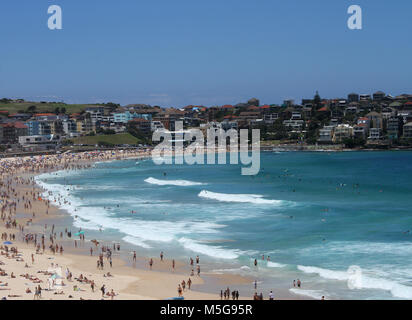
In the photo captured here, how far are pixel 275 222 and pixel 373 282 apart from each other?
1155 cm

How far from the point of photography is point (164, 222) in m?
29.3

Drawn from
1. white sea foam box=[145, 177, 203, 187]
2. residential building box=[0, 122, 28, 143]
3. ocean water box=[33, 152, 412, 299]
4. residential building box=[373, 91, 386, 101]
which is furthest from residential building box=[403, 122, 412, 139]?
residential building box=[0, 122, 28, 143]

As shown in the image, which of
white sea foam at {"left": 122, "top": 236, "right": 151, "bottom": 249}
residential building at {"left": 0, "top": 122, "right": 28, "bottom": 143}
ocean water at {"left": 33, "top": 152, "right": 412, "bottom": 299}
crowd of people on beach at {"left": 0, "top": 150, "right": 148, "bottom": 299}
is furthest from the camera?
residential building at {"left": 0, "top": 122, "right": 28, "bottom": 143}

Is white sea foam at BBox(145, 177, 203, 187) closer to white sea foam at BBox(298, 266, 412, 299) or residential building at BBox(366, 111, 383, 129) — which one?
white sea foam at BBox(298, 266, 412, 299)

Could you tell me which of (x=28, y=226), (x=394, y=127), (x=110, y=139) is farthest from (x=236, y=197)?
(x=110, y=139)

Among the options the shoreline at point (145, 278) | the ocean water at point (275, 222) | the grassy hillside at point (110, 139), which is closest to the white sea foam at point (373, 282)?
the ocean water at point (275, 222)

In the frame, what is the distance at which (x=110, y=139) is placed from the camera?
113 m

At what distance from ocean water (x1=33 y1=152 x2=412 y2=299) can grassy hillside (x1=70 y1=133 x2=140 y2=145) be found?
54599mm

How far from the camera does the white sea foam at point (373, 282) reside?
16.0m

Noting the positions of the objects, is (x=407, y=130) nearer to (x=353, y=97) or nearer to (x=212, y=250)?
(x=353, y=97)

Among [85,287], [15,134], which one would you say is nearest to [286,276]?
[85,287]

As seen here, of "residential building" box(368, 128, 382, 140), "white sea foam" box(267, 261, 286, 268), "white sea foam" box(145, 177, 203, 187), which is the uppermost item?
"residential building" box(368, 128, 382, 140)

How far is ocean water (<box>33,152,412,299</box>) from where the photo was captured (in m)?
18.6

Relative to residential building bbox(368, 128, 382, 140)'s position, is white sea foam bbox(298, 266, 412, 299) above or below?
below
